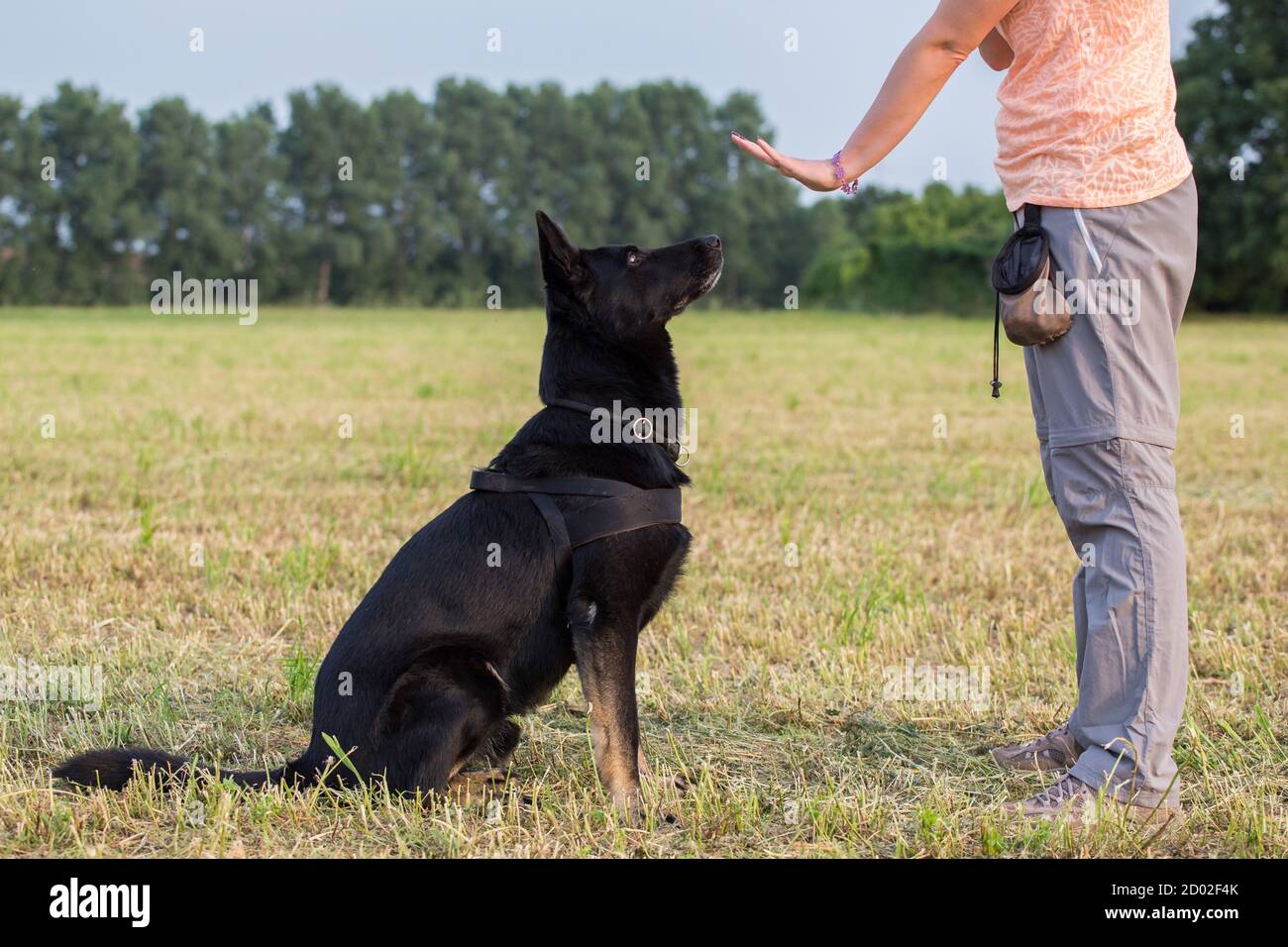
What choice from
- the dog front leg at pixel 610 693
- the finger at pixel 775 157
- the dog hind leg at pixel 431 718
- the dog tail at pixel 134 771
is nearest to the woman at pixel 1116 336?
the finger at pixel 775 157

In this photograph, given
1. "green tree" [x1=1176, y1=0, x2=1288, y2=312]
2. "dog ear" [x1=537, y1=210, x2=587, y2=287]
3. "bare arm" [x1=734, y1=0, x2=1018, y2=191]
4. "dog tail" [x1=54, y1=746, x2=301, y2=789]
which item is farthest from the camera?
"green tree" [x1=1176, y1=0, x2=1288, y2=312]

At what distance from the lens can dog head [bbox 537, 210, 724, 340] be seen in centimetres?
349

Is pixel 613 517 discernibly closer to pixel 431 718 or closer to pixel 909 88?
pixel 431 718

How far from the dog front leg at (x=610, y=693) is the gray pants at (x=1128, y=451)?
1223mm

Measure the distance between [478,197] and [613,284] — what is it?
46.5 meters

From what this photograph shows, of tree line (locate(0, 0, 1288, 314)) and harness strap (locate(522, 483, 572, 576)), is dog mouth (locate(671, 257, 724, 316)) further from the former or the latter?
tree line (locate(0, 0, 1288, 314))

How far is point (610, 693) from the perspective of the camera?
10.5 feet

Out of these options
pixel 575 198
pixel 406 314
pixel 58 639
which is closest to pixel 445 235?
pixel 575 198

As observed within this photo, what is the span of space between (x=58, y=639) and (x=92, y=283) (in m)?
43.5

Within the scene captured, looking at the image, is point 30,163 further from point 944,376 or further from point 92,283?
point 944,376

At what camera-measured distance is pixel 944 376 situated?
17375 millimetres

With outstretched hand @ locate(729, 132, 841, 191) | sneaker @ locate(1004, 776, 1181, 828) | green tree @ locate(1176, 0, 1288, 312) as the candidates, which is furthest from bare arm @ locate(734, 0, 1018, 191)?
green tree @ locate(1176, 0, 1288, 312)

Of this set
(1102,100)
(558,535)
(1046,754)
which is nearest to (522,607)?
(558,535)

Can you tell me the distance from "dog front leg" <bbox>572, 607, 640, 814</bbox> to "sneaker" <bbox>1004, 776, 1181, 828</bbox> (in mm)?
1022
